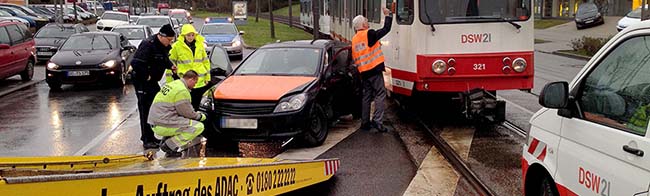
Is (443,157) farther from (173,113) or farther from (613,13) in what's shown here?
(613,13)

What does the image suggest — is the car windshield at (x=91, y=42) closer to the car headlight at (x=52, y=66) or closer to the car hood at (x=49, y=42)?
the car headlight at (x=52, y=66)

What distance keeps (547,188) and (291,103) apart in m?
4.73

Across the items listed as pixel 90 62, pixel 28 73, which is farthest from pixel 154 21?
pixel 90 62

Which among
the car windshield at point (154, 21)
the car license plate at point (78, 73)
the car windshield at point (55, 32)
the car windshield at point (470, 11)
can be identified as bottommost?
the car license plate at point (78, 73)

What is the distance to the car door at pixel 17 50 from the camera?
17062mm

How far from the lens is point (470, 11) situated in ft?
32.9

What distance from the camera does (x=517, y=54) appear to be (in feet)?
32.8

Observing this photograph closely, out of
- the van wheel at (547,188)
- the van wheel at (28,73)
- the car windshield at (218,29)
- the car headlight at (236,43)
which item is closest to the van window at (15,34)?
the van wheel at (28,73)

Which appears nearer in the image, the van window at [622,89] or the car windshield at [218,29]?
the van window at [622,89]

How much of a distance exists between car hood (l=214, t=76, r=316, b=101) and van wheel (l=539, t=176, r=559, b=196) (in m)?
4.67

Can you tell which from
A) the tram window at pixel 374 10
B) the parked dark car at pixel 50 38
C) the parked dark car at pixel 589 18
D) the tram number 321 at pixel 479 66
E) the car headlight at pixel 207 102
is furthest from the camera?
the parked dark car at pixel 589 18

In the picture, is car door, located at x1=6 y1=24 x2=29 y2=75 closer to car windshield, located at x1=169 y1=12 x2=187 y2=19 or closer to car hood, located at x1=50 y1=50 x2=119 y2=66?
car hood, located at x1=50 y1=50 x2=119 y2=66

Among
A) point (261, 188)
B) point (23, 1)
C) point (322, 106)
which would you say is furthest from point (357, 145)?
point (23, 1)

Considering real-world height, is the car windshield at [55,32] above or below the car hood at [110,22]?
below
